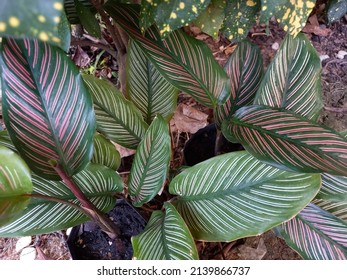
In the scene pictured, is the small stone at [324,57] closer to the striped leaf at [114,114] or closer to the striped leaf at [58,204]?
the striped leaf at [114,114]

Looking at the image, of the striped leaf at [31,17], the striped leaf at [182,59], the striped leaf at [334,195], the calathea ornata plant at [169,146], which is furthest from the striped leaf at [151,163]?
the striped leaf at [31,17]

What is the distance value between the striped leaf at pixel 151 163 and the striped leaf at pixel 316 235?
0.30 meters

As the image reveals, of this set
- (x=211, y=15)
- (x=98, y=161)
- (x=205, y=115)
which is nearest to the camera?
(x=211, y=15)

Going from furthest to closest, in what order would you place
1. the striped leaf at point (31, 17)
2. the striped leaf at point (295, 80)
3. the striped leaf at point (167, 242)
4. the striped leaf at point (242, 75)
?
the striped leaf at point (242, 75) → the striped leaf at point (295, 80) → the striped leaf at point (167, 242) → the striped leaf at point (31, 17)

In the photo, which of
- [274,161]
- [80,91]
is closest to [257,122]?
[274,161]

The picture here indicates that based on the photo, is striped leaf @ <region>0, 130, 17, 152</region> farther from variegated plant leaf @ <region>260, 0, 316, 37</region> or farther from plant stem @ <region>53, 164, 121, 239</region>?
variegated plant leaf @ <region>260, 0, 316, 37</region>

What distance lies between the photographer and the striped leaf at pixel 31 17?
270 millimetres

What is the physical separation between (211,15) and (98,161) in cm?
44

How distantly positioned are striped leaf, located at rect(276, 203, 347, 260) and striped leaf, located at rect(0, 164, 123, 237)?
0.41 metres

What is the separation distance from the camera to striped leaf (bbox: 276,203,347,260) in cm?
81

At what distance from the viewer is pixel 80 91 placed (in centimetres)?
61

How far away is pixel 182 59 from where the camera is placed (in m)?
0.79

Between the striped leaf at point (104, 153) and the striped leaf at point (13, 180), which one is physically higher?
the striped leaf at point (13, 180)
